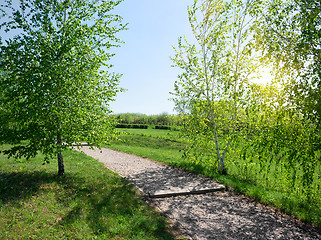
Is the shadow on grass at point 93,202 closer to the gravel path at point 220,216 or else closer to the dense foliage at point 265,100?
the gravel path at point 220,216

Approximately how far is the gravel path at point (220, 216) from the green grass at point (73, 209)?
0.64 metres

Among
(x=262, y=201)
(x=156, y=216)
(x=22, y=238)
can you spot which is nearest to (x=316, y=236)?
(x=262, y=201)

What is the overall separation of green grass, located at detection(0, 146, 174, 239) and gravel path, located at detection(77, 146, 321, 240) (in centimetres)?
64

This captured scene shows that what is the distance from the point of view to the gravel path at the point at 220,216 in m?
5.41

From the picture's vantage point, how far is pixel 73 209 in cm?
613

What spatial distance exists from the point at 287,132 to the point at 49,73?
25.8 ft

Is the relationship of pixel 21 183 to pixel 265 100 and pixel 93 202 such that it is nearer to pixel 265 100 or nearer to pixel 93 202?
pixel 93 202

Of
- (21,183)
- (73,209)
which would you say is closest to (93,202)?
(73,209)

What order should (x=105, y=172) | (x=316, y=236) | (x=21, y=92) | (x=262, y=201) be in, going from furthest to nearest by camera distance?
(x=105, y=172) < (x=21, y=92) < (x=262, y=201) < (x=316, y=236)

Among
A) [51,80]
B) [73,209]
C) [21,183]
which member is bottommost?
[73,209]

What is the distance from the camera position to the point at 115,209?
6.19 m

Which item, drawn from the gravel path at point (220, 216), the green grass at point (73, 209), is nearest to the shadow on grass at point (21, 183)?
the green grass at point (73, 209)

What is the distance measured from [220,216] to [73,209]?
4.34m

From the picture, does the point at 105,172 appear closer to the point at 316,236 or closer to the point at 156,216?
the point at 156,216
